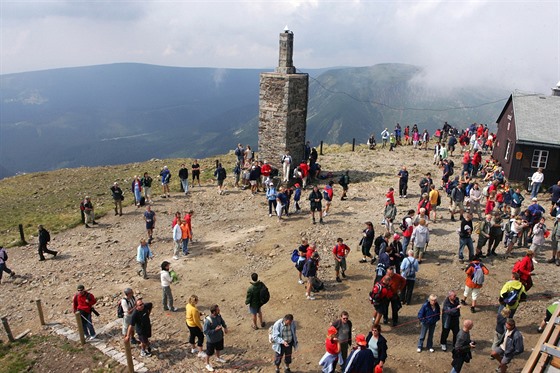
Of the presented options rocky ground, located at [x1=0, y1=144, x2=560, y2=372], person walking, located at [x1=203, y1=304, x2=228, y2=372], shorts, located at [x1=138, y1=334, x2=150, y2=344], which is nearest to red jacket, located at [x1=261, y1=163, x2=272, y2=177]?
rocky ground, located at [x1=0, y1=144, x2=560, y2=372]

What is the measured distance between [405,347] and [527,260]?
13.6 ft

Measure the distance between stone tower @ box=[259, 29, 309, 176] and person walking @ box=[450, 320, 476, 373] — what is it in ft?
54.5

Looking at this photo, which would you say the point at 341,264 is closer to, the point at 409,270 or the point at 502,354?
the point at 409,270

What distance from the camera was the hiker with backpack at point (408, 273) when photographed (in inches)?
465

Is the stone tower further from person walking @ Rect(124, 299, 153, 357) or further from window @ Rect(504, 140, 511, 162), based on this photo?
person walking @ Rect(124, 299, 153, 357)

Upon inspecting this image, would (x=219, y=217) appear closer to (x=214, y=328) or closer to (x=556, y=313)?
(x=214, y=328)

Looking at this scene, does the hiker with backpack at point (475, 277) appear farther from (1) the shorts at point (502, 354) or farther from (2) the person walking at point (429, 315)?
(1) the shorts at point (502, 354)

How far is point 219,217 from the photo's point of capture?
21578 mm

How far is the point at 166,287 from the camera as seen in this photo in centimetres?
1306

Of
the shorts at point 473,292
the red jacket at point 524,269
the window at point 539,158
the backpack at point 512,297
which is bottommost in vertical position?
the shorts at point 473,292

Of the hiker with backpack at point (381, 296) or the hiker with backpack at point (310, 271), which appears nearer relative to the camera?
the hiker with backpack at point (381, 296)

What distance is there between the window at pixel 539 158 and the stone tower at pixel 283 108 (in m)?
13.1

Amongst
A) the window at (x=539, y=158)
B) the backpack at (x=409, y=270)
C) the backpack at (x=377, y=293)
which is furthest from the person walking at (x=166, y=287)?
the window at (x=539, y=158)

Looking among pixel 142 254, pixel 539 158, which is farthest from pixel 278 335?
pixel 539 158
